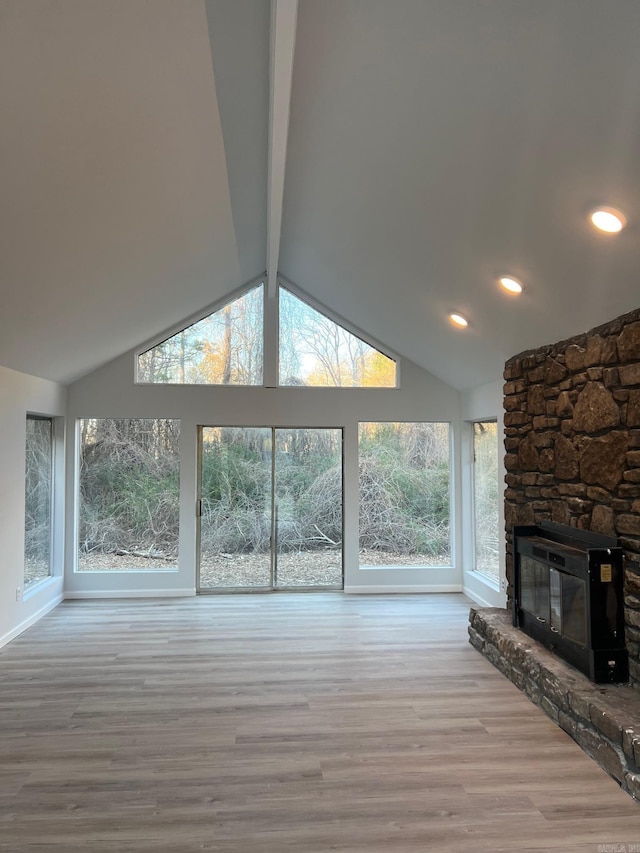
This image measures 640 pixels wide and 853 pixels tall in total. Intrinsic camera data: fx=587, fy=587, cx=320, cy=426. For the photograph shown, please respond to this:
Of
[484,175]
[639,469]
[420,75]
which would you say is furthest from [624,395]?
[420,75]

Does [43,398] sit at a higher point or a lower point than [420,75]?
lower

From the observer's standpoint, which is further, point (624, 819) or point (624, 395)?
point (624, 395)

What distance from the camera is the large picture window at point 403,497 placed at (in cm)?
685

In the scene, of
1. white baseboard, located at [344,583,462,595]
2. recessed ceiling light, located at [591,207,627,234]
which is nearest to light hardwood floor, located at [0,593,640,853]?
white baseboard, located at [344,583,462,595]

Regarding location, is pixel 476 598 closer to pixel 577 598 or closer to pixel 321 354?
pixel 577 598

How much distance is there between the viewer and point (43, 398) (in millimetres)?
5840

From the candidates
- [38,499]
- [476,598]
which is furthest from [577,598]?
[38,499]

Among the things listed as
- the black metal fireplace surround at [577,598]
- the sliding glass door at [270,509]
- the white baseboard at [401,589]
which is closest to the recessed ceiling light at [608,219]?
the black metal fireplace surround at [577,598]

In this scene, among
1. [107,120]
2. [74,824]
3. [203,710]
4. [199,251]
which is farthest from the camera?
[199,251]

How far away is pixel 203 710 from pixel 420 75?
3680 mm

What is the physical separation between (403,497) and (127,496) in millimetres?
3157

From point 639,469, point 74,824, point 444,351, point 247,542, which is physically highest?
point 444,351

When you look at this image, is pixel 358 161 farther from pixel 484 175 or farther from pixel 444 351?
pixel 444 351

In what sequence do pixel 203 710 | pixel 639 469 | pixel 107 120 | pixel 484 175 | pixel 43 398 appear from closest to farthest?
pixel 107 120 → pixel 484 175 → pixel 639 469 → pixel 203 710 → pixel 43 398
